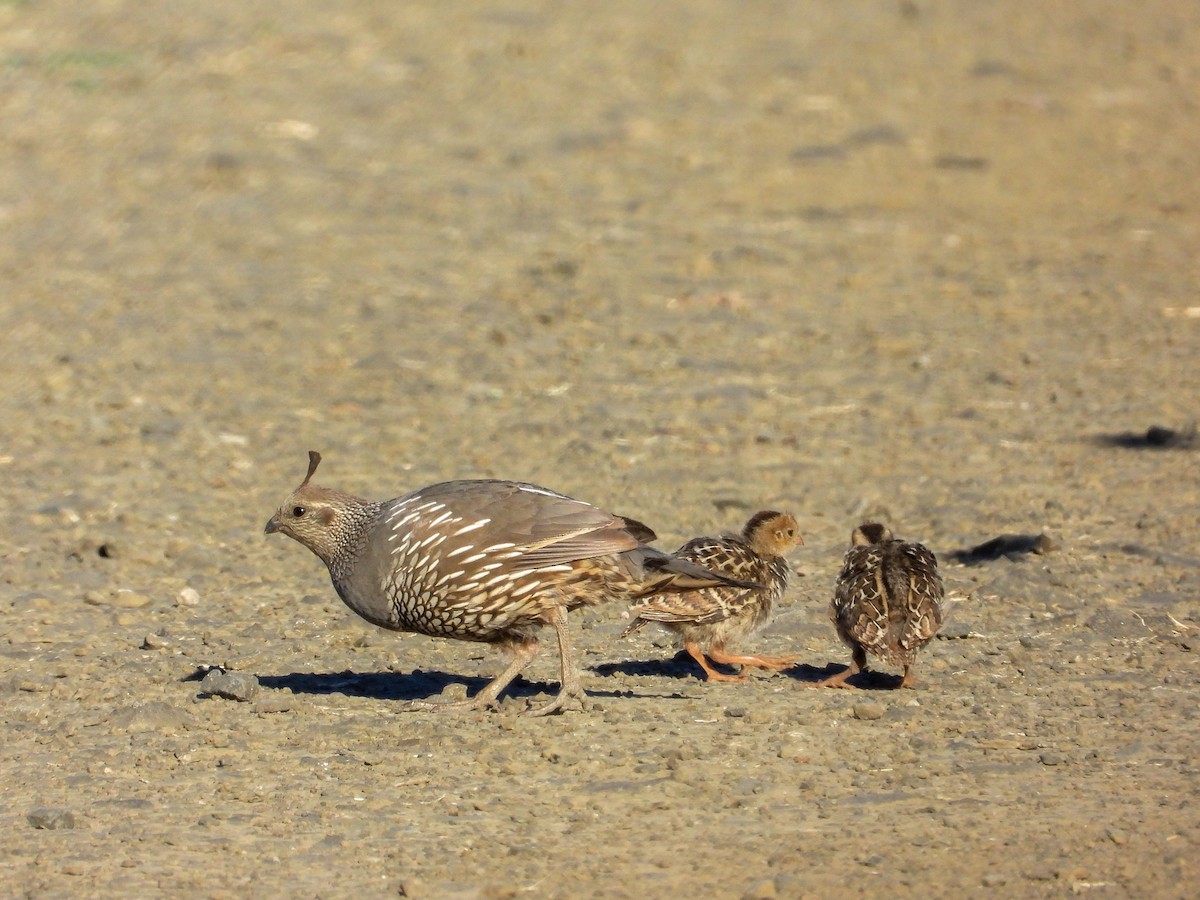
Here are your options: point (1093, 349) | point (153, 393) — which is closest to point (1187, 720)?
point (1093, 349)

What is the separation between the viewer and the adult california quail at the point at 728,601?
8484 millimetres

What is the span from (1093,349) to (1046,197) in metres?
4.39

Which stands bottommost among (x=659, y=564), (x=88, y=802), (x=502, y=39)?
(x=88, y=802)

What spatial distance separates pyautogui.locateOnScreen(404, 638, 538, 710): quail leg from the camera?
8.07 metres

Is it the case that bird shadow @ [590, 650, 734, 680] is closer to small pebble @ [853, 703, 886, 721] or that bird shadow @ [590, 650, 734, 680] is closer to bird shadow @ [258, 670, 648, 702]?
bird shadow @ [258, 670, 648, 702]

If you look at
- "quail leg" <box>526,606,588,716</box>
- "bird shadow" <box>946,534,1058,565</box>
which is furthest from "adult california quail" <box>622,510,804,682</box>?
"bird shadow" <box>946,534,1058,565</box>

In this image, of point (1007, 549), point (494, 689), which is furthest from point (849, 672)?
point (1007, 549)

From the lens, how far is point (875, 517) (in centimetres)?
1091

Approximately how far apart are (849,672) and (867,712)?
582 millimetres

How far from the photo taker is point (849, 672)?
8.35 m

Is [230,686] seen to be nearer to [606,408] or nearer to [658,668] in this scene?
[658,668]

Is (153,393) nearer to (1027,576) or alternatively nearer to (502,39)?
(1027,576)

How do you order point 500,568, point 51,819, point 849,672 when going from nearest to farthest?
point 51,819, point 500,568, point 849,672

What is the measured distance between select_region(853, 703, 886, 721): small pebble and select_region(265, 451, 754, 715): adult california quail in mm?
721
